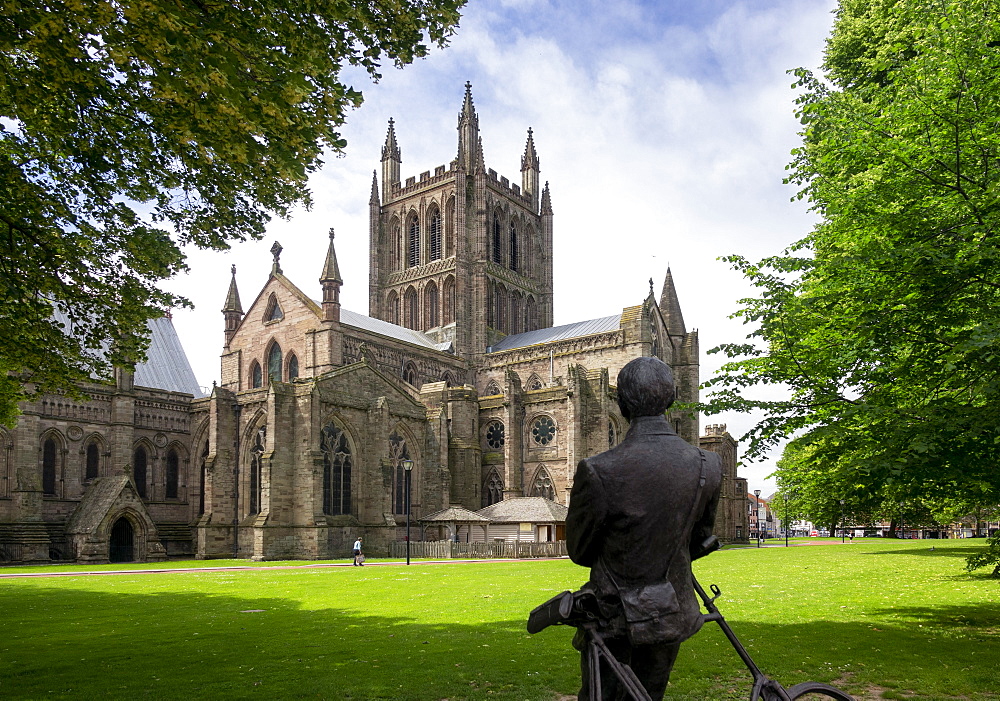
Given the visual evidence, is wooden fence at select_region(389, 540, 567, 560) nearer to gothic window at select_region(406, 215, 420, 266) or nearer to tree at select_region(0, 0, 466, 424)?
tree at select_region(0, 0, 466, 424)

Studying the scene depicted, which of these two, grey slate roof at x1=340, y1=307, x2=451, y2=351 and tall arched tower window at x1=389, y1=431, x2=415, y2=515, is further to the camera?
grey slate roof at x1=340, y1=307, x2=451, y2=351

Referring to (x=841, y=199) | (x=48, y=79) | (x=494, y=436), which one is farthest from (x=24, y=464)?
(x=841, y=199)

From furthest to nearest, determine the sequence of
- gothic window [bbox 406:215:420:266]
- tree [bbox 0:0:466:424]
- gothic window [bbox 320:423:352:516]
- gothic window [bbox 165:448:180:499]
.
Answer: gothic window [bbox 406:215:420:266] < gothic window [bbox 165:448:180:499] < gothic window [bbox 320:423:352:516] < tree [bbox 0:0:466:424]

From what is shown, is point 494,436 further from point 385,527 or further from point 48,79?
point 48,79

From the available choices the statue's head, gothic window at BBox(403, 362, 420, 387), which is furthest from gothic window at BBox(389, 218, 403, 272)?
the statue's head

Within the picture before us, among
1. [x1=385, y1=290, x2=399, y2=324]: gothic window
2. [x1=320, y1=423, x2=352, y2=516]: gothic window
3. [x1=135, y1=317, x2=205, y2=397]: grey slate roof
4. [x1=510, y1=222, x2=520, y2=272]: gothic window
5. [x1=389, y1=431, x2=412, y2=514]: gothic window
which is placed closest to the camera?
[x1=320, y1=423, x2=352, y2=516]: gothic window

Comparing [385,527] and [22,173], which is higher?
[22,173]

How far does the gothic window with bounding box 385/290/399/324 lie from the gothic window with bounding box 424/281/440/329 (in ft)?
11.6

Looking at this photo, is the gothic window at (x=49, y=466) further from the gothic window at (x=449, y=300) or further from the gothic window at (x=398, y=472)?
the gothic window at (x=449, y=300)

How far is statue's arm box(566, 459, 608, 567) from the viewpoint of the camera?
165 inches

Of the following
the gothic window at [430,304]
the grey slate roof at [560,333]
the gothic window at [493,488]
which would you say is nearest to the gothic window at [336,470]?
the gothic window at [493,488]

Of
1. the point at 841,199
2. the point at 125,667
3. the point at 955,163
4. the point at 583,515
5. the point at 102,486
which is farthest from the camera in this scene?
the point at 102,486

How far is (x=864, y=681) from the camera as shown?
28.6 feet

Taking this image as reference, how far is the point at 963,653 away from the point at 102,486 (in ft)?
131
